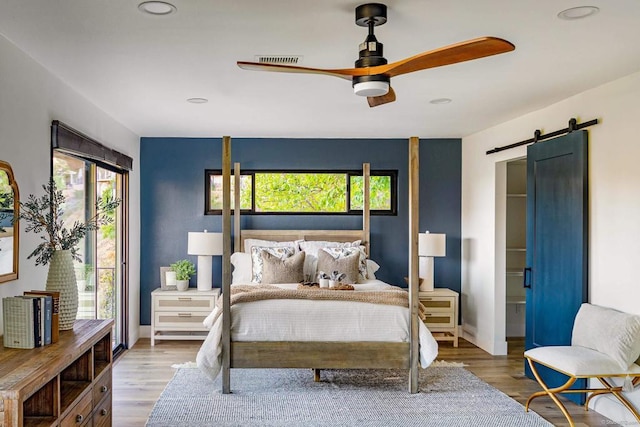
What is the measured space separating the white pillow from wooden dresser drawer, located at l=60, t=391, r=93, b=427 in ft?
10.3

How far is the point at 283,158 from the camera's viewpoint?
6676 millimetres

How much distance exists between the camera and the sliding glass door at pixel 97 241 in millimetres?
4414

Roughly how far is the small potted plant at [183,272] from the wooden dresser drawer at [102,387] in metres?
2.85

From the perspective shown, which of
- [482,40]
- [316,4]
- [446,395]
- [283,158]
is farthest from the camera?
[283,158]

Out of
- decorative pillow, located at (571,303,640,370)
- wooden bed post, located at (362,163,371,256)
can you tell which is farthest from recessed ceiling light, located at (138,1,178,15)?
wooden bed post, located at (362,163,371,256)

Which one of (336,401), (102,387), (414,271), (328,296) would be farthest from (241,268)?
(102,387)

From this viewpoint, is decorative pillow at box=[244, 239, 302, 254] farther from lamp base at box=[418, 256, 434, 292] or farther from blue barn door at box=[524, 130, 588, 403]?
blue barn door at box=[524, 130, 588, 403]

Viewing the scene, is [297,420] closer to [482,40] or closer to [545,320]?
[545,320]

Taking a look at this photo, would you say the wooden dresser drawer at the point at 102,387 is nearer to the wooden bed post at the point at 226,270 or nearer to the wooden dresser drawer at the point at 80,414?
the wooden dresser drawer at the point at 80,414

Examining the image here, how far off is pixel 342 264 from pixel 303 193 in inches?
51.3

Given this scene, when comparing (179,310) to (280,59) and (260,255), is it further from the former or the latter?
Result: (280,59)

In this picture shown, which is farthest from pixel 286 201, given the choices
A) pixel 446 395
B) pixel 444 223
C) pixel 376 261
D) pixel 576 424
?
pixel 576 424

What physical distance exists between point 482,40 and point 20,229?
276 cm

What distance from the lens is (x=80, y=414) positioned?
2.79 m
